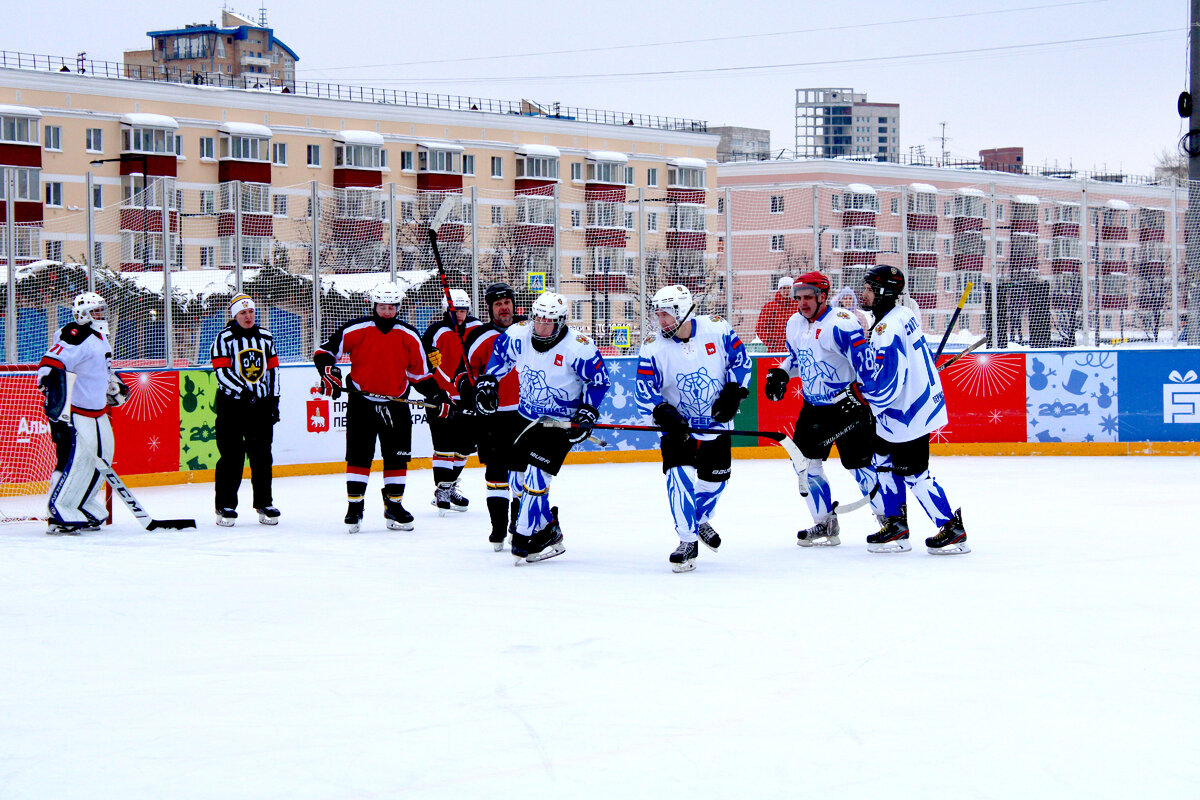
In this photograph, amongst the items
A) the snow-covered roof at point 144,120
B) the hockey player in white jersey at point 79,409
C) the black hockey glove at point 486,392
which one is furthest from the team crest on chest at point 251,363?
the snow-covered roof at point 144,120

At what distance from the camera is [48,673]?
4.47 meters

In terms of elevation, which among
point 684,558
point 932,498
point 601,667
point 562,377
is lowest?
point 601,667

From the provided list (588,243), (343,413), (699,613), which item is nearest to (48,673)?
(699,613)

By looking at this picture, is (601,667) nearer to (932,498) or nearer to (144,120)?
(932,498)

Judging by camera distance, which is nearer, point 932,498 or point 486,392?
point 932,498

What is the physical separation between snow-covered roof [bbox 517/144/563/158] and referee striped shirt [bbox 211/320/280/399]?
113ft

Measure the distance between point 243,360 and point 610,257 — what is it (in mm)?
5522

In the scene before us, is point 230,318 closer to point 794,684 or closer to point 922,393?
point 922,393

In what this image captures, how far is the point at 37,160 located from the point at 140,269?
23445mm

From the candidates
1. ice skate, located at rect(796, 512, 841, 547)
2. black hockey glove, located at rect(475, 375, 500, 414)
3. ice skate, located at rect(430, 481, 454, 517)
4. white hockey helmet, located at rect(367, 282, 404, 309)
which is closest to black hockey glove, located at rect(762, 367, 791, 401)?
ice skate, located at rect(796, 512, 841, 547)

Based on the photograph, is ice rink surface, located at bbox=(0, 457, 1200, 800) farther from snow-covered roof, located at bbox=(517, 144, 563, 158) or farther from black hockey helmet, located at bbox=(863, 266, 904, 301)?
snow-covered roof, located at bbox=(517, 144, 563, 158)

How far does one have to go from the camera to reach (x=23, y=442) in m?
10.2

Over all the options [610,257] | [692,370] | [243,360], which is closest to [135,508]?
[243,360]

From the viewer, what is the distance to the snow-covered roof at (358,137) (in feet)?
128
